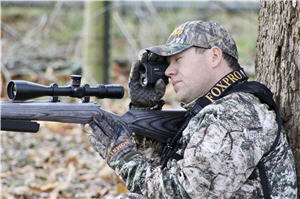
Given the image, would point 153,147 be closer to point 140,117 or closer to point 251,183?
point 140,117

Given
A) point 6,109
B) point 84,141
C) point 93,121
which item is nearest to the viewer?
point 6,109

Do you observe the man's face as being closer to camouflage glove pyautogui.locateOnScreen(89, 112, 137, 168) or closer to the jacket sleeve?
the jacket sleeve

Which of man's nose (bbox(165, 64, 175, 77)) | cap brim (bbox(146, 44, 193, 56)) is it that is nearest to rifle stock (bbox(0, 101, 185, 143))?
man's nose (bbox(165, 64, 175, 77))

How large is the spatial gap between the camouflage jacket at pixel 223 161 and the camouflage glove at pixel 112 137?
0.08 m

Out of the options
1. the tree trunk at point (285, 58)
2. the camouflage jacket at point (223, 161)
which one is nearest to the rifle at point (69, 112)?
the camouflage jacket at point (223, 161)

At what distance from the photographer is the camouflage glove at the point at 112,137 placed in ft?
11.7

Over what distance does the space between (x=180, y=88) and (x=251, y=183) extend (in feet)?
2.93

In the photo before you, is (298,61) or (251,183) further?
(298,61)

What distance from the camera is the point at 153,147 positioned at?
4293mm

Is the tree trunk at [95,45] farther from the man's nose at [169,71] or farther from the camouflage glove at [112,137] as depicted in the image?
the camouflage glove at [112,137]

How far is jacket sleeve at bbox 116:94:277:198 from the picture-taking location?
3234 millimetres

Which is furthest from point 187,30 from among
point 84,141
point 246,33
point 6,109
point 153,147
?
point 246,33

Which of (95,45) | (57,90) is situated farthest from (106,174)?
(95,45)

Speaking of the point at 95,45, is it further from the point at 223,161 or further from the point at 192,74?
the point at 223,161
